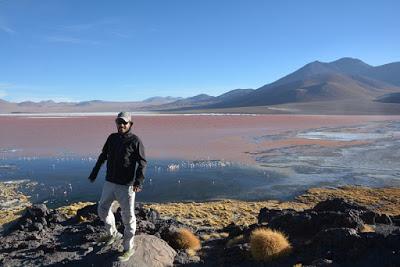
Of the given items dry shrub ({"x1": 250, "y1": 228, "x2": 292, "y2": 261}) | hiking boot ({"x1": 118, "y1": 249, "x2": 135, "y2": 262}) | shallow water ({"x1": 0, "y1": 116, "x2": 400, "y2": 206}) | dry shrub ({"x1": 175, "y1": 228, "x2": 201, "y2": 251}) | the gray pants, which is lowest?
shallow water ({"x1": 0, "y1": 116, "x2": 400, "y2": 206})

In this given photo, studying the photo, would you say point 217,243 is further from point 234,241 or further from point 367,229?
point 367,229

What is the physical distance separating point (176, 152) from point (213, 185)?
13562 mm

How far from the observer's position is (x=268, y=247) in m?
8.27

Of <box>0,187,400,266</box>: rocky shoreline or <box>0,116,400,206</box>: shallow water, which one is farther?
<box>0,116,400,206</box>: shallow water

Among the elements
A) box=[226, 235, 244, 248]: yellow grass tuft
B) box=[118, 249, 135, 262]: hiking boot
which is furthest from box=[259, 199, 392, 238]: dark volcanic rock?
box=[118, 249, 135, 262]: hiking boot

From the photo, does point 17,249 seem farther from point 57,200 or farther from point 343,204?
point 57,200

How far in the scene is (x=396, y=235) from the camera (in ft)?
26.0

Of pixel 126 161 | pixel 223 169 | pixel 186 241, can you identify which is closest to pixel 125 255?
pixel 126 161

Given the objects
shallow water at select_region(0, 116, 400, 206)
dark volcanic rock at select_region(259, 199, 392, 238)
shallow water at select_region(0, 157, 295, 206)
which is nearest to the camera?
dark volcanic rock at select_region(259, 199, 392, 238)

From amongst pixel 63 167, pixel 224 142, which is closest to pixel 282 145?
pixel 224 142

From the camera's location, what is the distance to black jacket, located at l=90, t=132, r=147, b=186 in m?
7.13

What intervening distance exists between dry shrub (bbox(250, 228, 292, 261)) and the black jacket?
273cm

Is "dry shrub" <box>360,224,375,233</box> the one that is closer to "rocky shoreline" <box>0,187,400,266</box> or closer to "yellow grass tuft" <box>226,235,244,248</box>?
"rocky shoreline" <box>0,187,400,266</box>

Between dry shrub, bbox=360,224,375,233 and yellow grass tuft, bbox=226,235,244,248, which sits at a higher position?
dry shrub, bbox=360,224,375,233
